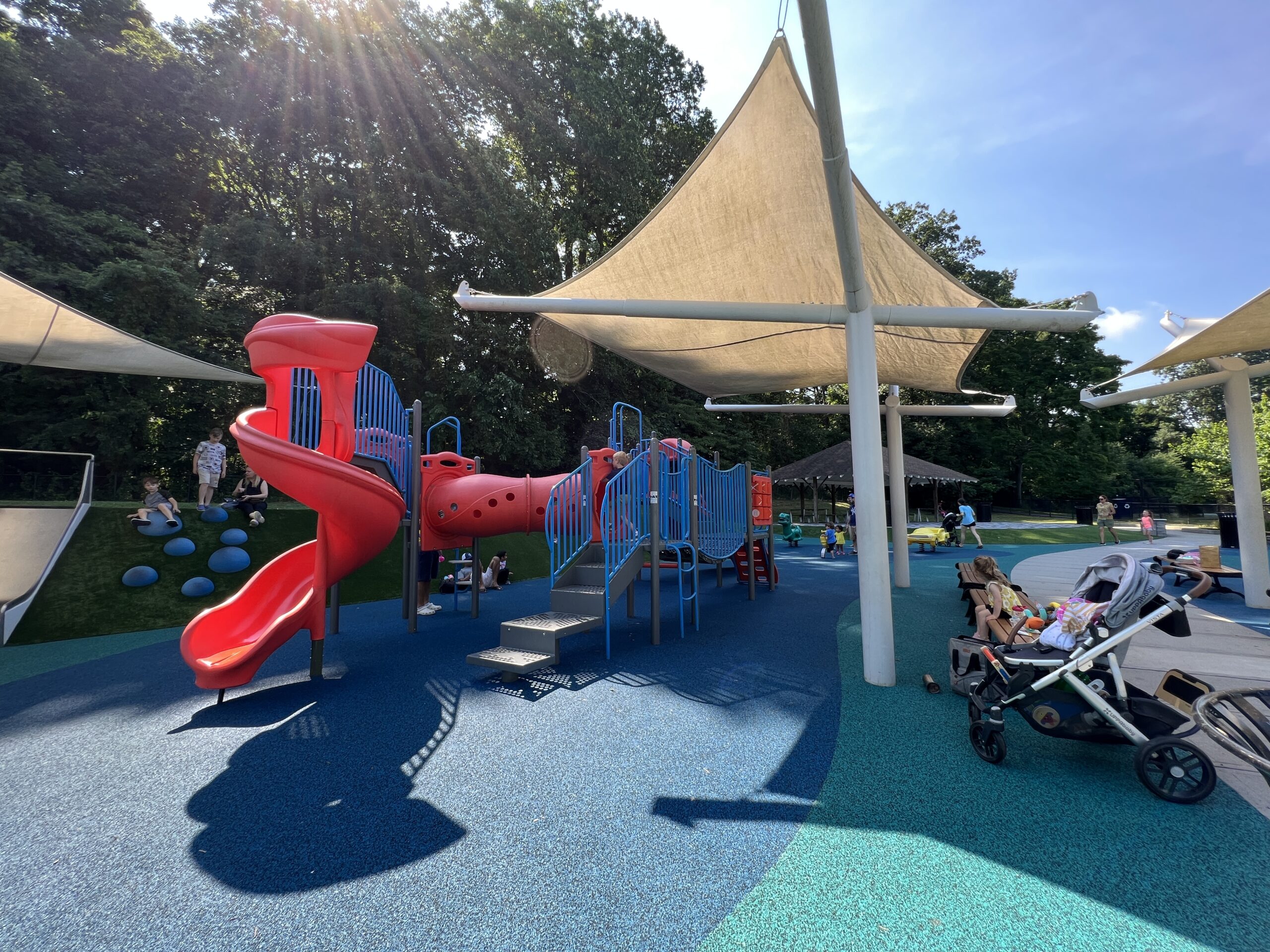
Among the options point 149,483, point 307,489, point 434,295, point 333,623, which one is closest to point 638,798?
point 307,489

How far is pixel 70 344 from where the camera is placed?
320 inches

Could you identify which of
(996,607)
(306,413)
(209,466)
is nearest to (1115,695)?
(996,607)

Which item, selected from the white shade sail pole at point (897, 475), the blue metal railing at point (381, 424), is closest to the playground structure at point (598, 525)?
the blue metal railing at point (381, 424)

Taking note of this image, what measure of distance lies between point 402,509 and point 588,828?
393cm

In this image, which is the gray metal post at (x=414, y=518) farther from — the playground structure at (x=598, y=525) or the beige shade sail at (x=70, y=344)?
the beige shade sail at (x=70, y=344)

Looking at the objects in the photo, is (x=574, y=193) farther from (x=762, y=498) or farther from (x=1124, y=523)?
(x=1124, y=523)

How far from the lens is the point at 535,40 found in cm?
2078

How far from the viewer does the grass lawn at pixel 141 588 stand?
688 centimetres

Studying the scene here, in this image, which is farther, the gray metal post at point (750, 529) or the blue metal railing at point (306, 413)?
the gray metal post at point (750, 529)

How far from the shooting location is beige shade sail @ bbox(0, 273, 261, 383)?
731 cm

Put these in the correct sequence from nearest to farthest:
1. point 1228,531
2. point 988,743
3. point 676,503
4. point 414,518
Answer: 1. point 988,743
2. point 414,518
3. point 676,503
4. point 1228,531

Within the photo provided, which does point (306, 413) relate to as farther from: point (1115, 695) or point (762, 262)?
point (1115, 695)

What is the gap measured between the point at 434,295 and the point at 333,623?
15.3 meters

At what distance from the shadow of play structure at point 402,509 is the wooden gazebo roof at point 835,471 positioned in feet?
47.2
